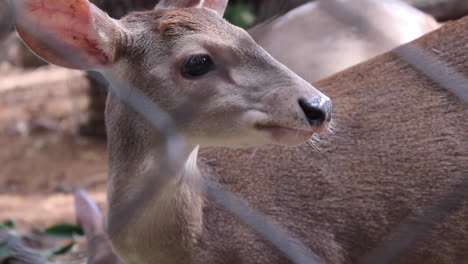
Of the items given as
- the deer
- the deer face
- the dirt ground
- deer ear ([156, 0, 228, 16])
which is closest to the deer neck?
the deer

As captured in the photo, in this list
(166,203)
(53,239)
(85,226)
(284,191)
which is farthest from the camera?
(53,239)

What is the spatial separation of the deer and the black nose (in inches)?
4.1

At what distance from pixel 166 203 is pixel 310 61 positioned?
143 cm

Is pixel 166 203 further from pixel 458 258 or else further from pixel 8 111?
pixel 8 111

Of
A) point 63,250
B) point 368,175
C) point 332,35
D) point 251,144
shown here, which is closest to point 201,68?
point 251,144

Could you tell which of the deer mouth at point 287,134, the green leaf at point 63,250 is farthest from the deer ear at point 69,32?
the green leaf at point 63,250

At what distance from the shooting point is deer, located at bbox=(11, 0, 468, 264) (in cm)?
205

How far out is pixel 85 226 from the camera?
3.42 m

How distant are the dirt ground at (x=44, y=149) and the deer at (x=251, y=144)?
197 cm

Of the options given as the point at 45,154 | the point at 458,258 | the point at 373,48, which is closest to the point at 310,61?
the point at 373,48

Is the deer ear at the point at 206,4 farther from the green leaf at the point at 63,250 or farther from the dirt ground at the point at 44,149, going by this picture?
the dirt ground at the point at 44,149

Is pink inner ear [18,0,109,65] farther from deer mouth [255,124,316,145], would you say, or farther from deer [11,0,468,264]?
deer mouth [255,124,316,145]

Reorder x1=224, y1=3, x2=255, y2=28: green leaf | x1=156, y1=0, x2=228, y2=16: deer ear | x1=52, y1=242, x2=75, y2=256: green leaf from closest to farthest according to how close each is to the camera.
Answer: x1=156, y1=0, x2=228, y2=16: deer ear < x1=52, y1=242, x2=75, y2=256: green leaf < x1=224, y1=3, x2=255, y2=28: green leaf

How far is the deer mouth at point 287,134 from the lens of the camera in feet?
6.24
